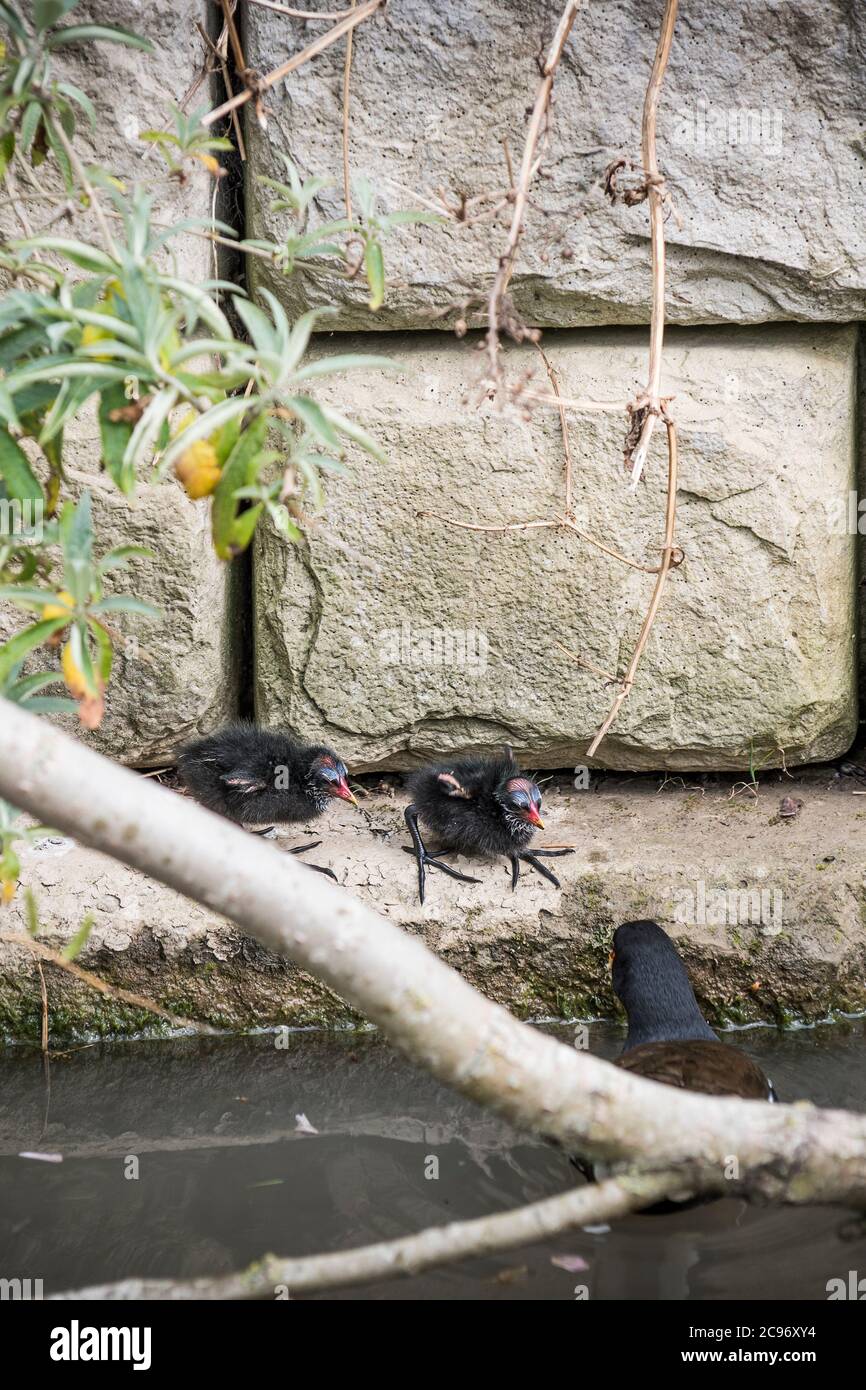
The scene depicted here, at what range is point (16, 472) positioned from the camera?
2535 millimetres

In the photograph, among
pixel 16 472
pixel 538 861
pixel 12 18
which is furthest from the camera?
pixel 538 861

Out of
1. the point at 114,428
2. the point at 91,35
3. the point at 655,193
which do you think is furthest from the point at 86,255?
the point at 655,193

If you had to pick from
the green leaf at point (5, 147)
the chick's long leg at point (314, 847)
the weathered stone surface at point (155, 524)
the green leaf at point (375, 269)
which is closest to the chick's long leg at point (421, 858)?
the chick's long leg at point (314, 847)

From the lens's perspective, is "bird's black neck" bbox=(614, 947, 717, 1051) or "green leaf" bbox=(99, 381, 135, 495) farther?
"bird's black neck" bbox=(614, 947, 717, 1051)

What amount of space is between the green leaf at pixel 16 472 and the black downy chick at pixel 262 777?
1843mm

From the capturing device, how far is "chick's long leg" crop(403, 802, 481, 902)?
404 cm

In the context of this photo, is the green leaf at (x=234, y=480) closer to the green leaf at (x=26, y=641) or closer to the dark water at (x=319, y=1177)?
the green leaf at (x=26, y=641)

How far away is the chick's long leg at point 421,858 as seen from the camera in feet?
13.3

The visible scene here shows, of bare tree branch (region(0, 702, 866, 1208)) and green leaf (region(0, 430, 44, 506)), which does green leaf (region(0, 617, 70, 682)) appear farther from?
bare tree branch (region(0, 702, 866, 1208))

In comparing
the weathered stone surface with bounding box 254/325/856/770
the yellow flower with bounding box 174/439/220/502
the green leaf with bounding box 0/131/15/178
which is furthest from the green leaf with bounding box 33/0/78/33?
the weathered stone surface with bounding box 254/325/856/770

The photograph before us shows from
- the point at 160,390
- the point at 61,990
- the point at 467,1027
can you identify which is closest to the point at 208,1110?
the point at 61,990

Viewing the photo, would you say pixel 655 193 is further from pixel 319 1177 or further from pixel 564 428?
pixel 319 1177

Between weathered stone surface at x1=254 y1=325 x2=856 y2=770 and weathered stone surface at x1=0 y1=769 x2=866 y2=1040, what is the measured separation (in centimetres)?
58

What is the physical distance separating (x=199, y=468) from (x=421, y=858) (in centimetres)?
204
